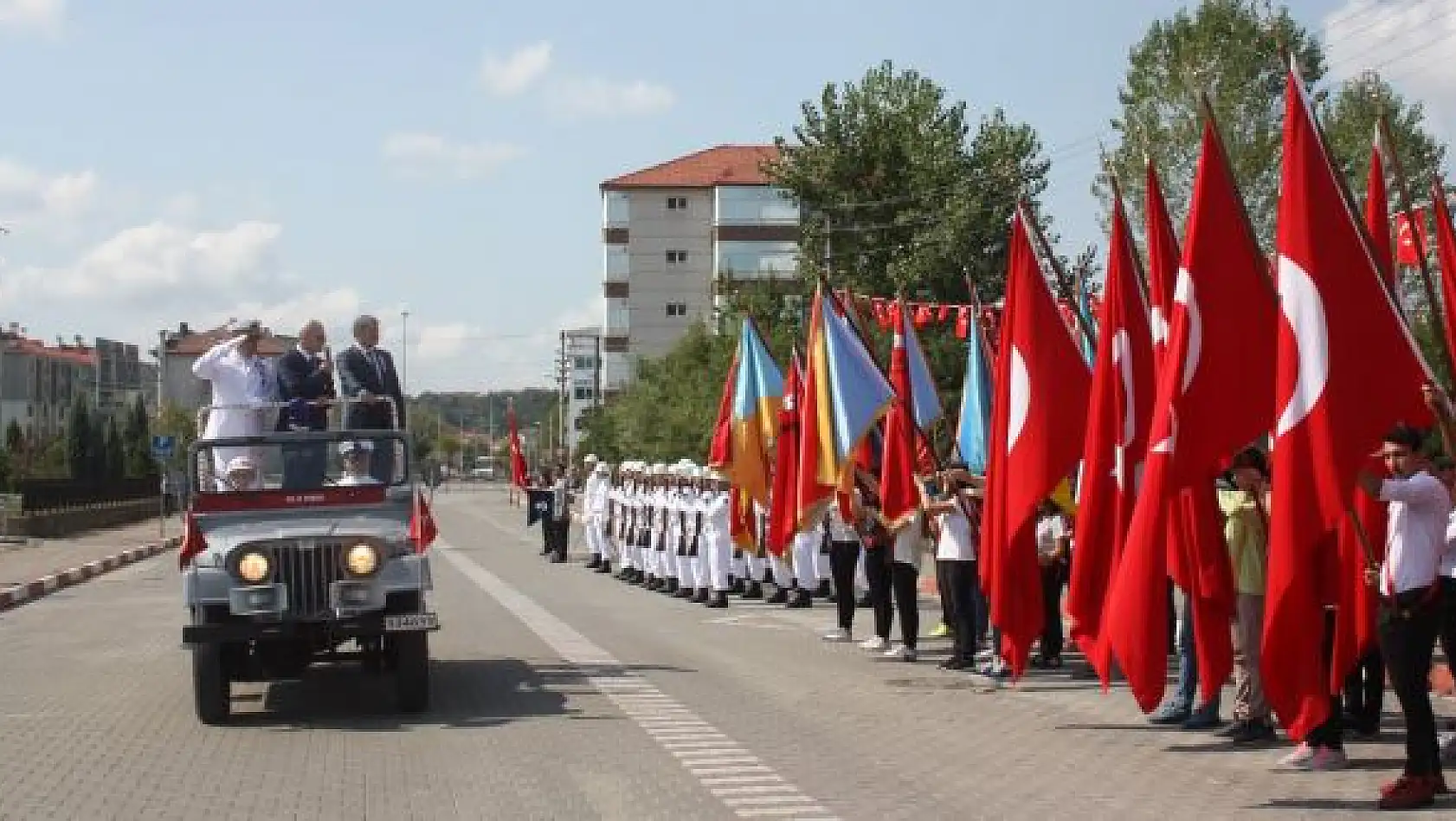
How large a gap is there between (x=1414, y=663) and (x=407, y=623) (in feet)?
20.7

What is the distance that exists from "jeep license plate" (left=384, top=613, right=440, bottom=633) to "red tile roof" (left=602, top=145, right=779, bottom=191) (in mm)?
104739

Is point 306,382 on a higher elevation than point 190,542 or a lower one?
higher

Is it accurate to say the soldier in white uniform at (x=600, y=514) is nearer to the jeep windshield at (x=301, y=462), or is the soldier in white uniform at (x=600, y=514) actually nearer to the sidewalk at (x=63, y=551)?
the sidewalk at (x=63, y=551)

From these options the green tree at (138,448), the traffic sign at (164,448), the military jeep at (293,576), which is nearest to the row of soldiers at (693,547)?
the military jeep at (293,576)

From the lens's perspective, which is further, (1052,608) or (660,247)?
(660,247)

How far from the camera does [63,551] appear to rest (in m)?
40.2

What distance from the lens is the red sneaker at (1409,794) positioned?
9.07m

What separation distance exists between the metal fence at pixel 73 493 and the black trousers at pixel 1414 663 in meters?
40.4

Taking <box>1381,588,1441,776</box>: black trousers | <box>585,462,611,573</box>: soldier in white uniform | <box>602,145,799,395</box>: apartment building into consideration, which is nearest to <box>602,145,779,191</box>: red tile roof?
<box>602,145,799,395</box>: apartment building

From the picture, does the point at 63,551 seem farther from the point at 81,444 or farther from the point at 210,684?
the point at 210,684

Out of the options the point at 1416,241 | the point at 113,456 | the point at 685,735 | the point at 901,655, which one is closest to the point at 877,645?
the point at 901,655

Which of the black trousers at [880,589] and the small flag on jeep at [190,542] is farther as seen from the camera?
the black trousers at [880,589]

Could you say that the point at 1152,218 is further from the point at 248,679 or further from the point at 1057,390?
the point at 248,679

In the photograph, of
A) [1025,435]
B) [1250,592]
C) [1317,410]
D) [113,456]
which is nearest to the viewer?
[1317,410]
